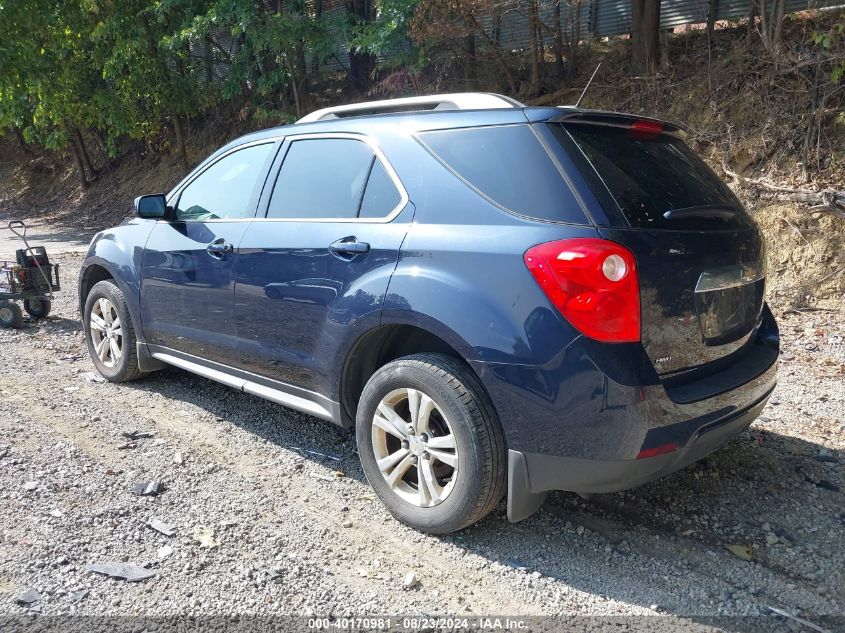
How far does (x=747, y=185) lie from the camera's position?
7.90 meters

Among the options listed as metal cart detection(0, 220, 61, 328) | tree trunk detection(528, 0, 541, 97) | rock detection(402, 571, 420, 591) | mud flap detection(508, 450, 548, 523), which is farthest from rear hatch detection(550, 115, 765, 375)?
tree trunk detection(528, 0, 541, 97)

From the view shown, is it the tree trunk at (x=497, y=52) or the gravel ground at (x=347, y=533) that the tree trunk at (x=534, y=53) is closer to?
the tree trunk at (x=497, y=52)

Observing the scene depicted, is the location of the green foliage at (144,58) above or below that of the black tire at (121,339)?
above

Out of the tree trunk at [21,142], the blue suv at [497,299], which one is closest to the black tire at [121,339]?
the blue suv at [497,299]

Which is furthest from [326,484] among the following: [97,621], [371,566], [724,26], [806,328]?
[724,26]

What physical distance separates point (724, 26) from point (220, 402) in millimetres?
8935

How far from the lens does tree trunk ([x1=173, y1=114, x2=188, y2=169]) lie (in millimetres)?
18781

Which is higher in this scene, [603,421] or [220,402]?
[603,421]

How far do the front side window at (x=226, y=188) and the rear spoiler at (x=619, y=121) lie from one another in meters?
1.92

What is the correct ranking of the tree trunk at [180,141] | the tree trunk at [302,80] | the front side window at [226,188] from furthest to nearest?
the tree trunk at [180,141] → the tree trunk at [302,80] → the front side window at [226,188]

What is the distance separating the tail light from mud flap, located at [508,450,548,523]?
24.0 inches

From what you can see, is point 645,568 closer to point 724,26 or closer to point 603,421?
point 603,421

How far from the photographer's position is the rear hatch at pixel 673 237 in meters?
2.84

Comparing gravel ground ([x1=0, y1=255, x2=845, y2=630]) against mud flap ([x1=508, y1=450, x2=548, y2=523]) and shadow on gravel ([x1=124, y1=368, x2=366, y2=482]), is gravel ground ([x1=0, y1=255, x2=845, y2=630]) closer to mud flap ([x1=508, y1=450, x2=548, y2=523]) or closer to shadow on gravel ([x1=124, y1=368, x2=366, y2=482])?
shadow on gravel ([x1=124, y1=368, x2=366, y2=482])
